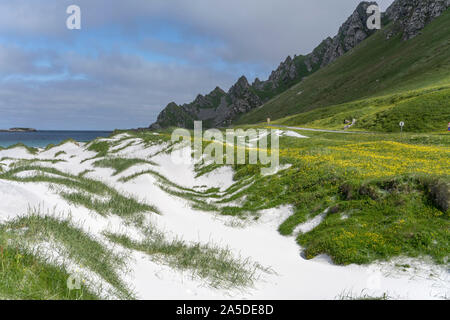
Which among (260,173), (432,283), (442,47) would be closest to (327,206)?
(432,283)

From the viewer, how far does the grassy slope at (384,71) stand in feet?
296

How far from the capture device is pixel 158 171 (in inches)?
1465

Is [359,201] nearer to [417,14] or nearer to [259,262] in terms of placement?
[259,262]

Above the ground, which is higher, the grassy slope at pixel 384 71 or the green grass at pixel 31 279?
the grassy slope at pixel 384 71

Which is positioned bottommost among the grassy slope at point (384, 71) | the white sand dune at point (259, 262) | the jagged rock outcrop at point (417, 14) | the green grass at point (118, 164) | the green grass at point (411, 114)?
the white sand dune at point (259, 262)

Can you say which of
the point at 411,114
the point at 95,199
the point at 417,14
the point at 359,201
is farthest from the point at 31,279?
the point at 417,14

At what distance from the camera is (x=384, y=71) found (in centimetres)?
12362

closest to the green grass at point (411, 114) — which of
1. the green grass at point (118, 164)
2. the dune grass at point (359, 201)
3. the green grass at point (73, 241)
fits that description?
the dune grass at point (359, 201)

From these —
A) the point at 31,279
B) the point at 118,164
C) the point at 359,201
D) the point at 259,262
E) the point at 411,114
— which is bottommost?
the point at 259,262

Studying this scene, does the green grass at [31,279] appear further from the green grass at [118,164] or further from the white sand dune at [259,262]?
the green grass at [118,164]

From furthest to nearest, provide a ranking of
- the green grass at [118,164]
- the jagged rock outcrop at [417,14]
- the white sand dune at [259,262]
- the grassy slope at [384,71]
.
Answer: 1. the jagged rock outcrop at [417,14]
2. the grassy slope at [384,71]
3. the green grass at [118,164]
4. the white sand dune at [259,262]

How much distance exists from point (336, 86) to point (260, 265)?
586ft

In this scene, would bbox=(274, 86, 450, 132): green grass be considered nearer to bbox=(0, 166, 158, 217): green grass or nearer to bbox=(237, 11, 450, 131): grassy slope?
bbox=(237, 11, 450, 131): grassy slope
